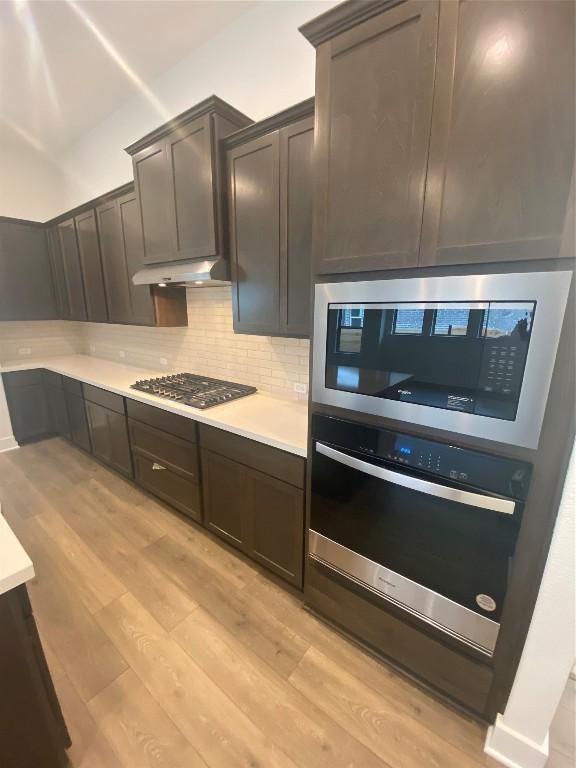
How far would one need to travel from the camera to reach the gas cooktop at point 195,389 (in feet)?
7.07

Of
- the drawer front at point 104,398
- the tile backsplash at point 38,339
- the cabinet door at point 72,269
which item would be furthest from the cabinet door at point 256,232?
the tile backsplash at point 38,339

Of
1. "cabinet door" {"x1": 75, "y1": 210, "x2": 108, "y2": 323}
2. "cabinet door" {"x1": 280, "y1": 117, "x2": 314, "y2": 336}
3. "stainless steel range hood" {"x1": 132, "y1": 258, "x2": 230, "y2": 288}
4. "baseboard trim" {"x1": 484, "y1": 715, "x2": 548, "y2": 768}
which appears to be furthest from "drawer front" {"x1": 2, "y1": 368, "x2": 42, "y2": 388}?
"baseboard trim" {"x1": 484, "y1": 715, "x2": 548, "y2": 768}

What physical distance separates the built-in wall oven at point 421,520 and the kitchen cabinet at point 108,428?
2002 millimetres

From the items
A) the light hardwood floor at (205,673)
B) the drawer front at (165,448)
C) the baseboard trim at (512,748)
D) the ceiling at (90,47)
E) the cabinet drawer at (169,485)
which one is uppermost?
the ceiling at (90,47)

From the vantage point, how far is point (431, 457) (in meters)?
1.12

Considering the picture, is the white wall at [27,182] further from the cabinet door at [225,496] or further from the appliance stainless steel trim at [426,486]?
the appliance stainless steel trim at [426,486]

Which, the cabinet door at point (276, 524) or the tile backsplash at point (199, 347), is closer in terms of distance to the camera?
the cabinet door at point (276, 524)

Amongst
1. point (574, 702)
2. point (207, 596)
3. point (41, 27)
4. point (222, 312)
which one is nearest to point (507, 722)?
point (574, 702)

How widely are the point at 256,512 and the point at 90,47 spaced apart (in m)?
3.44

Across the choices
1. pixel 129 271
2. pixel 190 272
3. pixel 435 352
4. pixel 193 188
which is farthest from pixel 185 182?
pixel 435 352

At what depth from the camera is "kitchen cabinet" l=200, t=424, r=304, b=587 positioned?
165 cm

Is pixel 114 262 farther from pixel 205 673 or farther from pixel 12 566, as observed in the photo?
pixel 205 673

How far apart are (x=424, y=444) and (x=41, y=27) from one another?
349 centimetres

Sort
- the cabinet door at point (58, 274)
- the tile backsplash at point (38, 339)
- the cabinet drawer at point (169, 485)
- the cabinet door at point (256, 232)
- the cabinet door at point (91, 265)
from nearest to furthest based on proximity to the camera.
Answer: the cabinet door at point (256, 232)
the cabinet drawer at point (169, 485)
the cabinet door at point (91, 265)
the cabinet door at point (58, 274)
the tile backsplash at point (38, 339)
